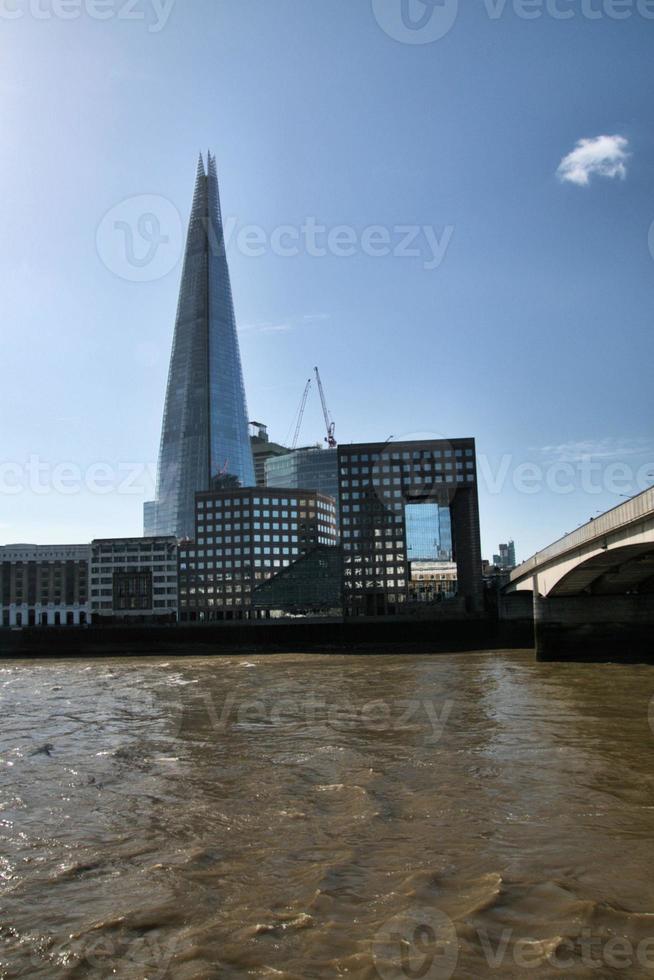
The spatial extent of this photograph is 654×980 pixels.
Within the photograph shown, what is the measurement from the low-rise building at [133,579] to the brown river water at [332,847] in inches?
5231

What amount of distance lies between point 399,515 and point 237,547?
40.5 m

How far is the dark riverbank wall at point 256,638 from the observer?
103 m

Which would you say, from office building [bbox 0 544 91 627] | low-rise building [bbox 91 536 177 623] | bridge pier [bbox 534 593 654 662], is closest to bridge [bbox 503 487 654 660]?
bridge pier [bbox 534 593 654 662]

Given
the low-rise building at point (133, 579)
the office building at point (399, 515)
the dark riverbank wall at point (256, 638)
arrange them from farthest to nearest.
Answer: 1. the low-rise building at point (133, 579)
2. the office building at point (399, 515)
3. the dark riverbank wall at point (256, 638)

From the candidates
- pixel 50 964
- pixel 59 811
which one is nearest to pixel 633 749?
pixel 59 811

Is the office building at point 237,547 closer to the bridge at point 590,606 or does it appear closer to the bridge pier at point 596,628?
the bridge at point 590,606

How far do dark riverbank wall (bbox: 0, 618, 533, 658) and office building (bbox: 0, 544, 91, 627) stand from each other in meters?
41.9

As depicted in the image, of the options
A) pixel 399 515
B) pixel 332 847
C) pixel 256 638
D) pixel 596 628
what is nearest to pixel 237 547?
pixel 399 515

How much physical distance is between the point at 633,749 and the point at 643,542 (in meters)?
18.6

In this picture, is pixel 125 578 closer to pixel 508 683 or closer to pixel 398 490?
pixel 398 490

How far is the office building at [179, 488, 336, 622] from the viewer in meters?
171

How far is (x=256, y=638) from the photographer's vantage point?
110 meters

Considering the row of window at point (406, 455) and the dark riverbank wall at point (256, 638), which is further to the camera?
the row of window at point (406, 455)

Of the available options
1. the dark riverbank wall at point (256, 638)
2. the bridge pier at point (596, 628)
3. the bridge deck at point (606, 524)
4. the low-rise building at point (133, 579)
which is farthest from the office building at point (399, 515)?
the bridge deck at point (606, 524)
